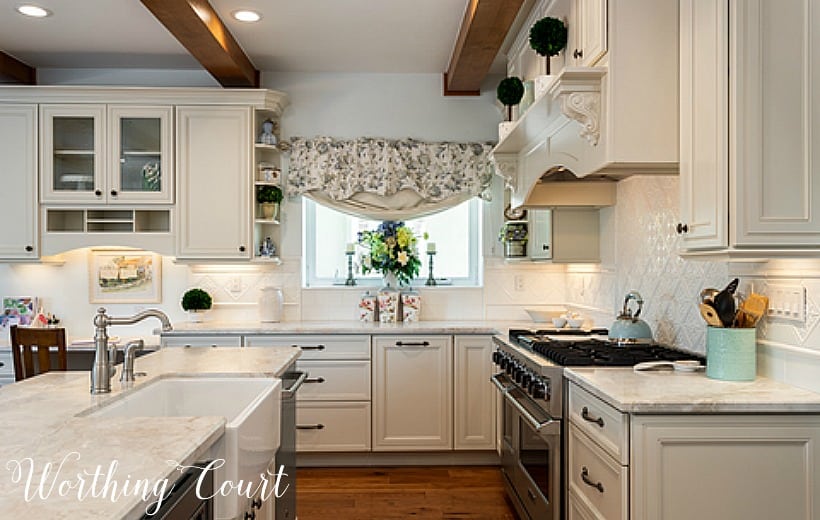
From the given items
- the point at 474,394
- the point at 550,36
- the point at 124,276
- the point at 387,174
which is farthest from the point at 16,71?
the point at 474,394

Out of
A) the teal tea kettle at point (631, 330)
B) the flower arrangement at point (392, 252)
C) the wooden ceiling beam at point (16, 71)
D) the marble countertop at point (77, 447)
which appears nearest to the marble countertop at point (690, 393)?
the teal tea kettle at point (631, 330)

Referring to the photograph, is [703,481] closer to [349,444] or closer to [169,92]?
[349,444]

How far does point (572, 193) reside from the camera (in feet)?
12.0

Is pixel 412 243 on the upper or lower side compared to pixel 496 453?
upper

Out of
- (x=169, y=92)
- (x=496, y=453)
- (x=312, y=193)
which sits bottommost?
(x=496, y=453)

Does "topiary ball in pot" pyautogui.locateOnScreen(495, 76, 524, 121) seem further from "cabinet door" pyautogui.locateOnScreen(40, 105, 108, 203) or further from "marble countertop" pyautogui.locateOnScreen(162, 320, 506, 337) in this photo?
"cabinet door" pyautogui.locateOnScreen(40, 105, 108, 203)

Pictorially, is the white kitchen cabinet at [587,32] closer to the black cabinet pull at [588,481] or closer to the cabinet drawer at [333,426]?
the black cabinet pull at [588,481]

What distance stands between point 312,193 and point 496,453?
220cm

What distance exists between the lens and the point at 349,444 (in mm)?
4254

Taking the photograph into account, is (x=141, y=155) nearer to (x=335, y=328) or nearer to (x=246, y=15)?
(x=246, y=15)

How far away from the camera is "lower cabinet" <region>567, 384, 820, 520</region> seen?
6.26 ft

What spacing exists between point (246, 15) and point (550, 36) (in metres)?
1.71

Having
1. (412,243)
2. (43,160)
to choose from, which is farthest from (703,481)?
(43,160)

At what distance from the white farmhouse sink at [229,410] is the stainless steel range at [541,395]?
3.51 feet
